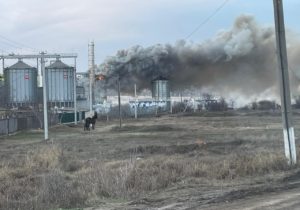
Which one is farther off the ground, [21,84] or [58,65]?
[58,65]

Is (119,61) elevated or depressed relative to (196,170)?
elevated

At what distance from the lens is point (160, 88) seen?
94938 millimetres

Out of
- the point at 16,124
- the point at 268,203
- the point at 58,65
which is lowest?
the point at 268,203

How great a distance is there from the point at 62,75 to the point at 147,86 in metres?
23.0

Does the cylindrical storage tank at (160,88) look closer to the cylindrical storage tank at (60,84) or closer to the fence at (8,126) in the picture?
the cylindrical storage tank at (60,84)

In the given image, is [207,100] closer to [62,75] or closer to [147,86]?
[147,86]

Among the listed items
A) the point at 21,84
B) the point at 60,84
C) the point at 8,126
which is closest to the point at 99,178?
the point at 8,126

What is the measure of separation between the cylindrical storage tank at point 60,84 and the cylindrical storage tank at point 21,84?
2541mm

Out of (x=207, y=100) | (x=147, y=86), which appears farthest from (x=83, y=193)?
(x=207, y=100)

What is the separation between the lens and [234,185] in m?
15.2

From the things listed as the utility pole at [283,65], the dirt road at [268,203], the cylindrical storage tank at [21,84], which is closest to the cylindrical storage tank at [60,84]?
the cylindrical storage tank at [21,84]

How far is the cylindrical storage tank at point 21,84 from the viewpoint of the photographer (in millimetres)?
81438

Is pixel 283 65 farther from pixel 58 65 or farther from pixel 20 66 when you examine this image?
pixel 20 66

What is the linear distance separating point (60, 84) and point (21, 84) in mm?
5850
